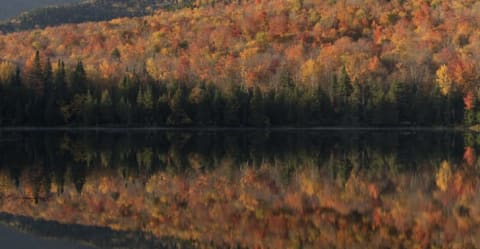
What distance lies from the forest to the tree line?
18 cm

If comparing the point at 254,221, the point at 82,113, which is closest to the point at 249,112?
the point at 82,113

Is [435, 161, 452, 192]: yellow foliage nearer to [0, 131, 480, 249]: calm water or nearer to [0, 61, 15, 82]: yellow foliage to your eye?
[0, 131, 480, 249]: calm water

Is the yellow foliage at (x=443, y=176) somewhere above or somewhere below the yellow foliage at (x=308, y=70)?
below

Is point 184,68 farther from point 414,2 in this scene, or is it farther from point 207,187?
point 207,187

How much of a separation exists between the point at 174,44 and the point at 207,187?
457 ft

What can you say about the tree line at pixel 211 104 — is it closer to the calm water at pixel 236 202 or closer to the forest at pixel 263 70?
the forest at pixel 263 70

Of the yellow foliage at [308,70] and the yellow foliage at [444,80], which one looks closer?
the yellow foliage at [444,80]

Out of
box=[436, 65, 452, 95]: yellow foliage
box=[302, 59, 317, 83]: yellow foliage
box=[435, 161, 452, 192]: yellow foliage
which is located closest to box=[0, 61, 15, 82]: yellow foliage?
box=[302, 59, 317, 83]: yellow foliage

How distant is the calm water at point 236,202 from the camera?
2175cm

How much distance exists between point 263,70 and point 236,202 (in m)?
108

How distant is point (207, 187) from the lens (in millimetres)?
33469

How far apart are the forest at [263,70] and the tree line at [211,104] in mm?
184

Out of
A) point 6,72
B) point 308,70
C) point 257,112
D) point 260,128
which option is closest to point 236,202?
point 257,112

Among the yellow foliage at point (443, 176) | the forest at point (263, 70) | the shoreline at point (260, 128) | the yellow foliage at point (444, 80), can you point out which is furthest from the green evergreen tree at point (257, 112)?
the yellow foliage at point (443, 176)
